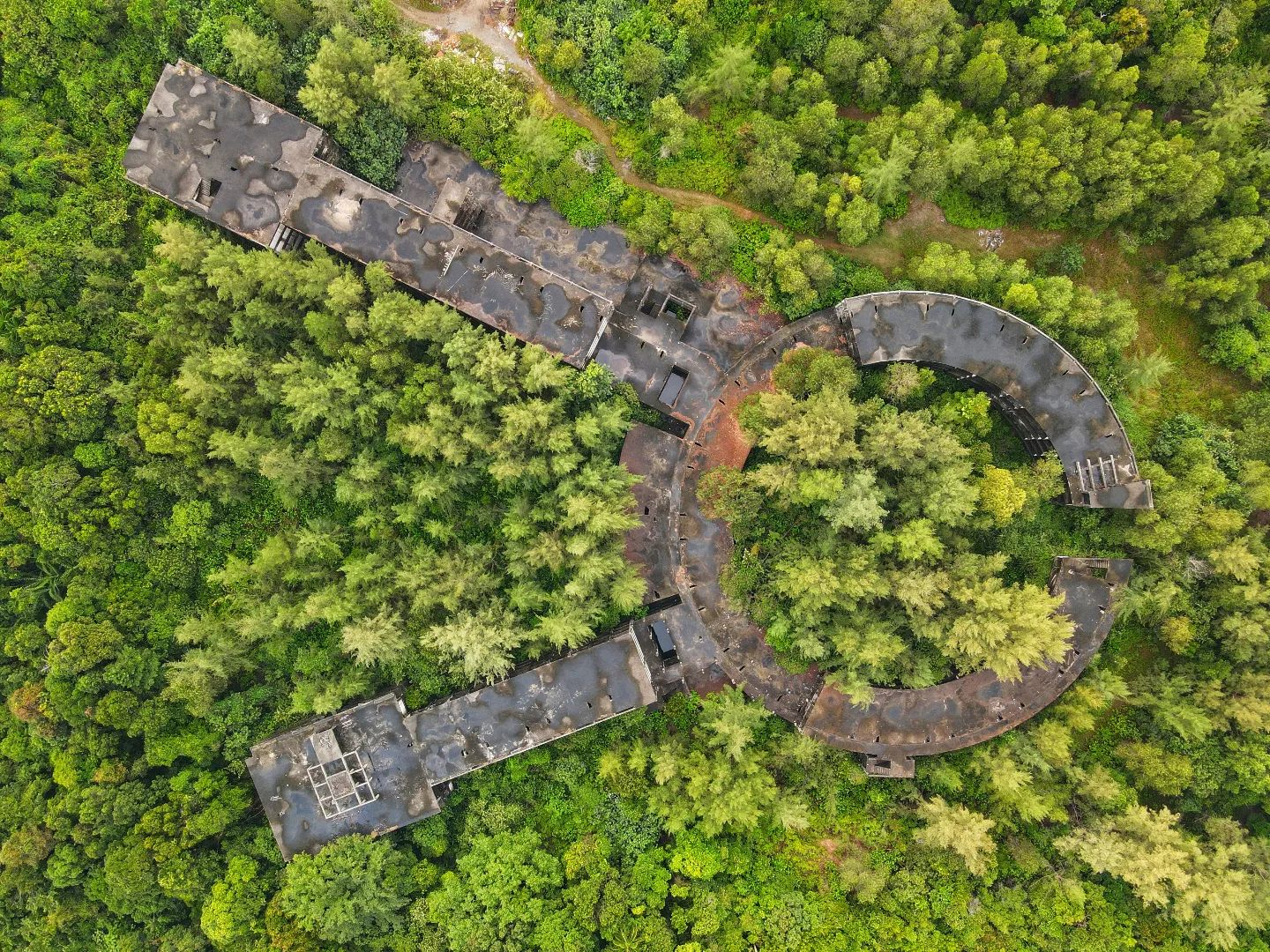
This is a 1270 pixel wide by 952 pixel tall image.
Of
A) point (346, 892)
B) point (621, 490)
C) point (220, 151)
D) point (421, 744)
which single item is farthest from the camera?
point (220, 151)

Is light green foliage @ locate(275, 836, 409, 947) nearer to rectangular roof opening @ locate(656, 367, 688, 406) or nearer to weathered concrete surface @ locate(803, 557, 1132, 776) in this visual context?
weathered concrete surface @ locate(803, 557, 1132, 776)

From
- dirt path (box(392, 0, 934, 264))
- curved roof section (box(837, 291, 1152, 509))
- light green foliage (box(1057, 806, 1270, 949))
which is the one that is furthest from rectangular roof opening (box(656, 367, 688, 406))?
light green foliage (box(1057, 806, 1270, 949))

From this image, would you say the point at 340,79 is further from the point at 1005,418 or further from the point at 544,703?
the point at 1005,418

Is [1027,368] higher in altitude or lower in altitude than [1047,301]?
lower

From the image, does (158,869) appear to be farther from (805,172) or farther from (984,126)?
(984,126)

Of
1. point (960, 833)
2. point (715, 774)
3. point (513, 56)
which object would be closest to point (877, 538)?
point (715, 774)

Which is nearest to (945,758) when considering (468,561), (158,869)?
(468,561)

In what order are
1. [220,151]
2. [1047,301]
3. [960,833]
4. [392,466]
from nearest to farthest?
[960,833] < [1047,301] < [392,466] < [220,151]
